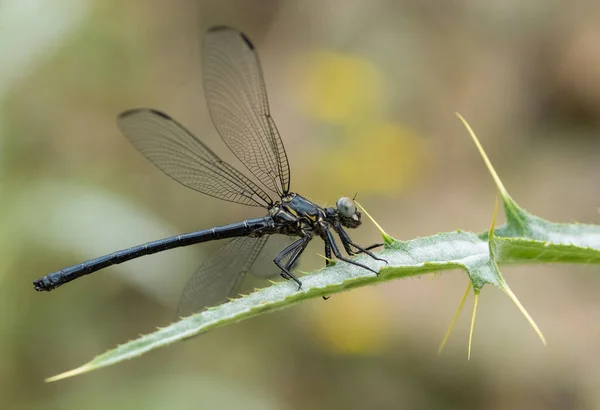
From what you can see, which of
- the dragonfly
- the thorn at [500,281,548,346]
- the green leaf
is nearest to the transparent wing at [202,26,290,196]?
the dragonfly

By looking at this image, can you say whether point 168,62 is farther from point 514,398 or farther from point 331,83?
point 514,398

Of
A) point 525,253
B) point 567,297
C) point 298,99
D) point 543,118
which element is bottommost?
point 525,253

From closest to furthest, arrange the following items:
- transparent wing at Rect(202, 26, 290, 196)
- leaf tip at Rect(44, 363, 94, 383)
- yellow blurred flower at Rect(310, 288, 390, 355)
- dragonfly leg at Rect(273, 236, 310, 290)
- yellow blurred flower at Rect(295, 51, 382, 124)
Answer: leaf tip at Rect(44, 363, 94, 383), dragonfly leg at Rect(273, 236, 310, 290), transparent wing at Rect(202, 26, 290, 196), yellow blurred flower at Rect(310, 288, 390, 355), yellow blurred flower at Rect(295, 51, 382, 124)

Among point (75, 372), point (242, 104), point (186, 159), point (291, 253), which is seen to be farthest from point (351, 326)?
point (75, 372)

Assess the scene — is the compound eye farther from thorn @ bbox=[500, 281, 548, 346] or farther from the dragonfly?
thorn @ bbox=[500, 281, 548, 346]

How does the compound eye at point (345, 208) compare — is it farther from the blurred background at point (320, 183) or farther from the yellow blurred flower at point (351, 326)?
the yellow blurred flower at point (351, 326)

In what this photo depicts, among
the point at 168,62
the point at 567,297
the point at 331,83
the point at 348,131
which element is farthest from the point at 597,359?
the point at 168,62
